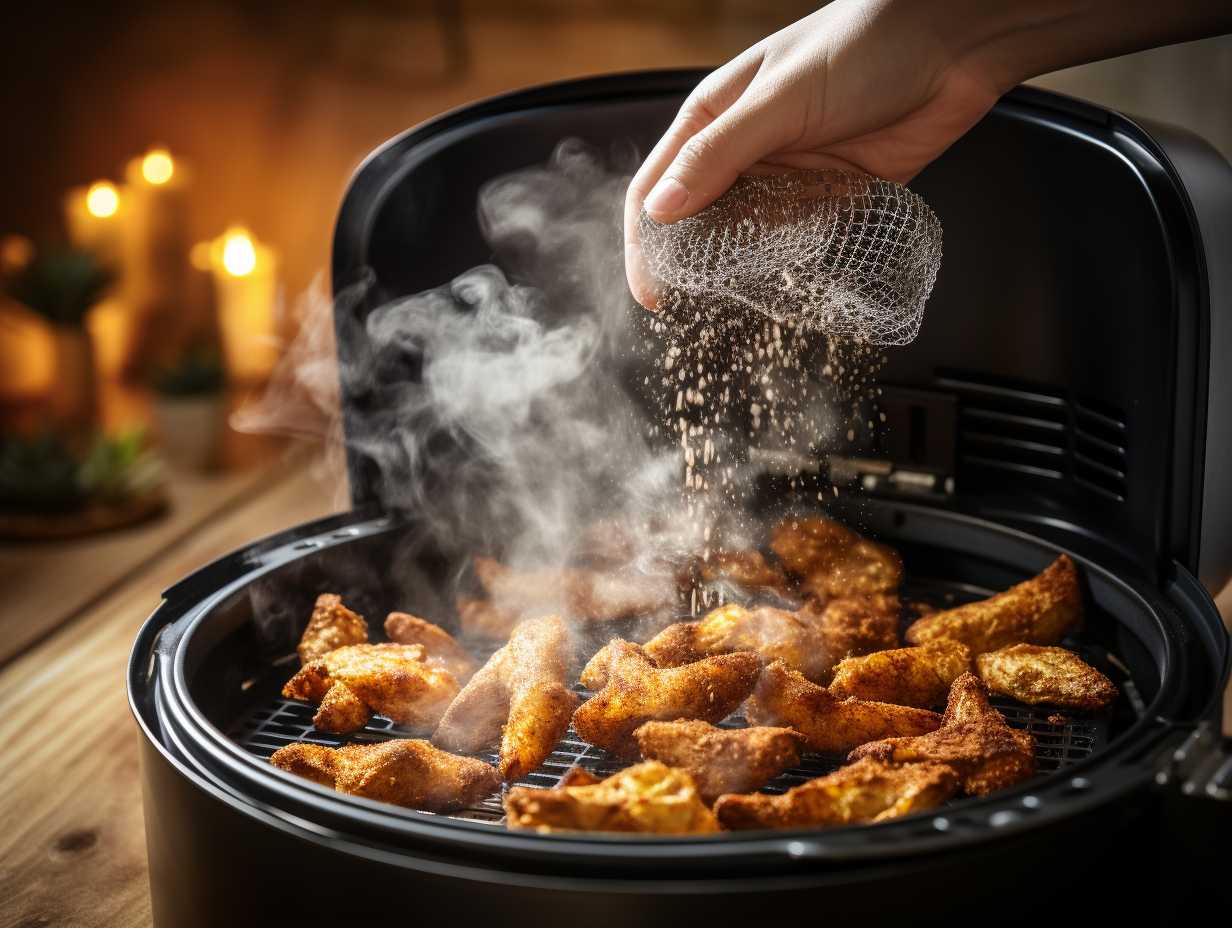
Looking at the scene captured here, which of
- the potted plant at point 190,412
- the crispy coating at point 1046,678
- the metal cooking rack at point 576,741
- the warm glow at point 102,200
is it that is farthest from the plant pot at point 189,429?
the crispy coating at point 1046,678

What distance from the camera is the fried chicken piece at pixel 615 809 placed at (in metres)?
1.01

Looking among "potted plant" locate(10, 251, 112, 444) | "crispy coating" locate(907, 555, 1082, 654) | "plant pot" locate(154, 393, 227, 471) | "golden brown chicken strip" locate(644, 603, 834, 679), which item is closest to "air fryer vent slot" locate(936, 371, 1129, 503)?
"crispy coating" locate(907, 555, 1082, 654)

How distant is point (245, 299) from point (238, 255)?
114 mm

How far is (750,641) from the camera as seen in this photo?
1444mm

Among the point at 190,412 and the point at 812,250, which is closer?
the point at 812,250

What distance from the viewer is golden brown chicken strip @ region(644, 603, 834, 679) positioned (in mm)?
1432

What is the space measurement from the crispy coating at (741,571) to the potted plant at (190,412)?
5.65ft

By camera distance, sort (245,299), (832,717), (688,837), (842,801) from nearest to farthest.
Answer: (688,837) < (842,801) < (832,717) < (245,299)

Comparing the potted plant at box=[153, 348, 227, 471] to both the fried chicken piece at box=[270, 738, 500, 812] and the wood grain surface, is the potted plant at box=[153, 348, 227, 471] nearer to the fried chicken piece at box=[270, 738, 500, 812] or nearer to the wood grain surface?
the wood grain surface

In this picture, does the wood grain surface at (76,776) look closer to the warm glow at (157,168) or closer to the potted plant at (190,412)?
the potted plant at (190,412)

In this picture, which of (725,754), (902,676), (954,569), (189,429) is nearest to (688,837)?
(725,754)

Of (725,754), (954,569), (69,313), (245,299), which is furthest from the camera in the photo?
(245,299)

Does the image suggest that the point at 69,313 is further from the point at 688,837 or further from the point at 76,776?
the point at 688,837

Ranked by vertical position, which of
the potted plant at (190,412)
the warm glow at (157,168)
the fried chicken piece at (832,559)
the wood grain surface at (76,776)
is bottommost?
the wood grain surface at (76,776)
